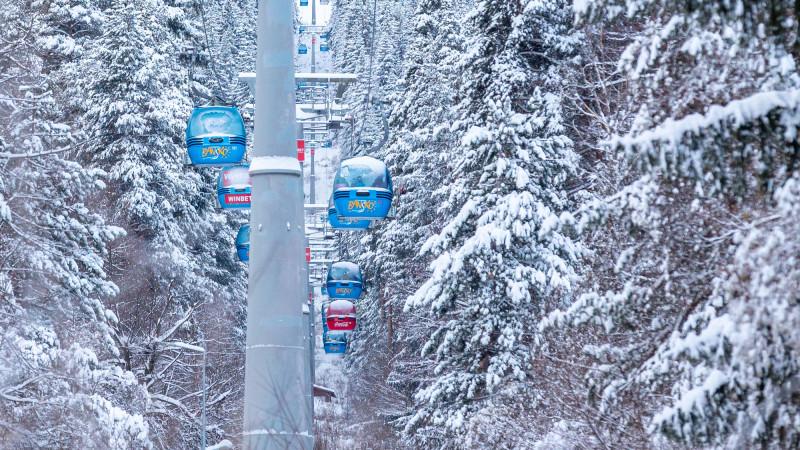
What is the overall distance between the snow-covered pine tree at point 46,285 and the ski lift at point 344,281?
15552mm

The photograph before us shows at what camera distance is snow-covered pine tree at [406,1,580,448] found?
2038 centimetres

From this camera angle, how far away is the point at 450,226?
21.3 meters

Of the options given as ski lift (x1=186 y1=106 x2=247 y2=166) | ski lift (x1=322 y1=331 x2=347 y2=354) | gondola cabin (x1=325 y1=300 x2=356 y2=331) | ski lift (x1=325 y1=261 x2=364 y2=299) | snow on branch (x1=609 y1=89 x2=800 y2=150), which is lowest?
ski lift (x1=322 y1=331 x2=347 y2=354)

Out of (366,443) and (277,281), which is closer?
(277,281)

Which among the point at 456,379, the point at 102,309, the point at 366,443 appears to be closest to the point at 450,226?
the point at 456,379

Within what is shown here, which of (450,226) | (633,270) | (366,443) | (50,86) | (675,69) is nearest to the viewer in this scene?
(675,69)

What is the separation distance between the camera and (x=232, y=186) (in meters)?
22.7

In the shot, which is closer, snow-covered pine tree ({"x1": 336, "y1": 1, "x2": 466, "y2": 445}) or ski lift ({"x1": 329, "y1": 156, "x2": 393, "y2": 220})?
ski lift ({"x1": 329, "y1": 156, "x2": 393, "y2": 220})

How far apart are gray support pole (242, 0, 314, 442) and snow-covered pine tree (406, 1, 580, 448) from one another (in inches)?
510

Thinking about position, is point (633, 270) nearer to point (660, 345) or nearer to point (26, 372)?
point (660, 345)

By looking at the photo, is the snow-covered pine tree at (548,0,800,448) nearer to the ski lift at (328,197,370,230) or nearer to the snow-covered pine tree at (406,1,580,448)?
the snow-covered pine tree at (406,1,580,448)

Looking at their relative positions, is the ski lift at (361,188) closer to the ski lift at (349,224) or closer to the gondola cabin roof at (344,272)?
the ski lift at (349,224)

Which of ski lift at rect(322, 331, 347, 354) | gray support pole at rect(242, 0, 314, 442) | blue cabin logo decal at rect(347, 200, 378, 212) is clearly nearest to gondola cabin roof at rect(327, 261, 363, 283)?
ski lift at rect(322, 331, 347, 354)

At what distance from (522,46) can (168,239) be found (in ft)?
39.0
